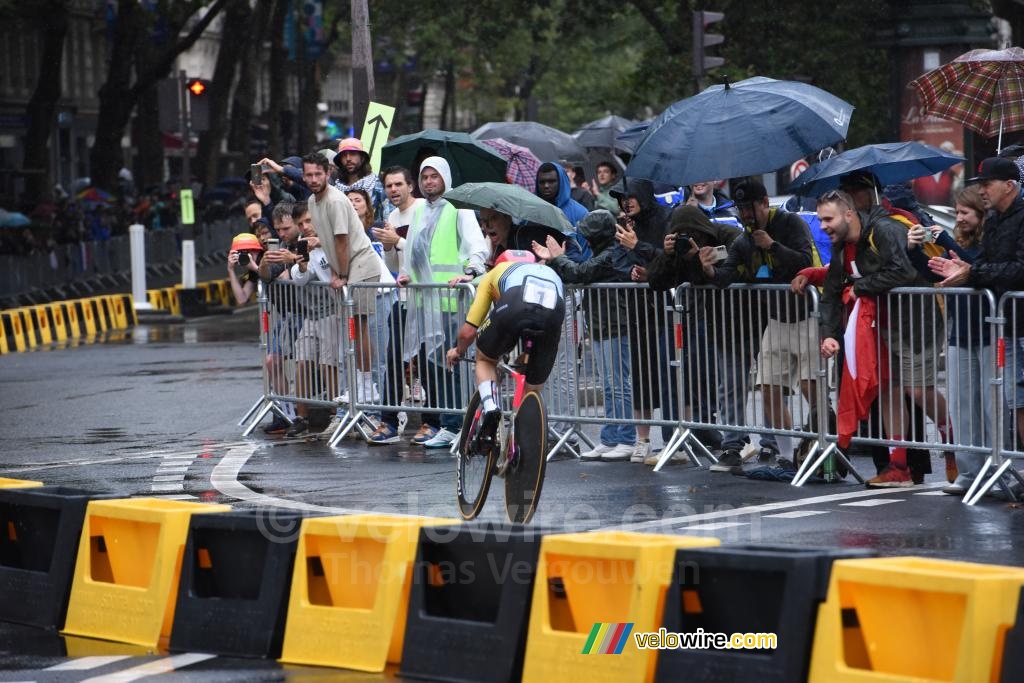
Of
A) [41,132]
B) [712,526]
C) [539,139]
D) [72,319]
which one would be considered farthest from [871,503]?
[41,132]

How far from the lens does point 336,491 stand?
12.3 metres

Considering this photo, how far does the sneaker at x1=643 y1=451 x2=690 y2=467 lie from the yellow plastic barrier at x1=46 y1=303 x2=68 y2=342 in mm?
17231

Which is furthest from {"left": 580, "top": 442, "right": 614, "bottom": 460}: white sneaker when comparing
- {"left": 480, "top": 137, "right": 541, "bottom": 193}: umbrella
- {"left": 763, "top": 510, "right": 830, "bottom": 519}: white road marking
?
{"left": 480, "top": 137, "right": 541, "bottom": 193}: umbrella

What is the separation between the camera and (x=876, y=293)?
11797mm

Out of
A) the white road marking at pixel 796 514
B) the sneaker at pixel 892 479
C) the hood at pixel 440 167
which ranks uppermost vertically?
the hood at pixel 440 167

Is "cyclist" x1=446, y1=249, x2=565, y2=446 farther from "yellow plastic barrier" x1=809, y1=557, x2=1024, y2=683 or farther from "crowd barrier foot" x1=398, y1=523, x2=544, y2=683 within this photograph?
"yellow plastic barrier" x1=809, y1=557, x2=1024, y2=683

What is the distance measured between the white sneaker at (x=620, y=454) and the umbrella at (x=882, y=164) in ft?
6.64

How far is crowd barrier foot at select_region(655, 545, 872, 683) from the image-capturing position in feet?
22.5

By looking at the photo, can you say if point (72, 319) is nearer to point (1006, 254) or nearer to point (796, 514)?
point (796, 514)

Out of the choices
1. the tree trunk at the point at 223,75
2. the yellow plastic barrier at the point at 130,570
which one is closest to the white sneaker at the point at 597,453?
the yellow plastic barrier at the point at 130,570

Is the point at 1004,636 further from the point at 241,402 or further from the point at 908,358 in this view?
the point at 241,402

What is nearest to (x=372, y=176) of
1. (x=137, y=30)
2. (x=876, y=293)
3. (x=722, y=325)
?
(x=722, y=325)

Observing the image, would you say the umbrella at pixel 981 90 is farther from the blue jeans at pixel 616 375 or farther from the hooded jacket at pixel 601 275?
the blue jeans at pixel 616 375

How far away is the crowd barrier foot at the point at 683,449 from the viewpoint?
1319 cm
